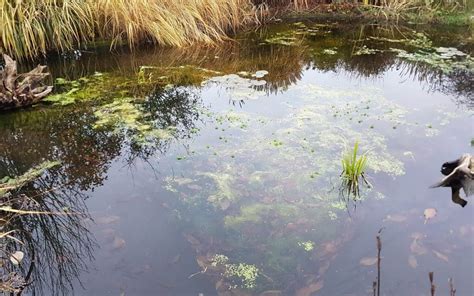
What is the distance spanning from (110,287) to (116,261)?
0.20m

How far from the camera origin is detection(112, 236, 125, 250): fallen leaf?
2719 mm

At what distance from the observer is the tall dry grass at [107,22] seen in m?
5.25

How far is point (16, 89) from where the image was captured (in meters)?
4.30

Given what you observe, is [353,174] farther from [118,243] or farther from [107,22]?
[107,22]

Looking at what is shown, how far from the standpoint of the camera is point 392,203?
10.1 feet

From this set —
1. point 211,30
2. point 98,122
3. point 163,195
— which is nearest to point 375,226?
point 163,195

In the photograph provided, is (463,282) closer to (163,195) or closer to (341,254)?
(341,254)

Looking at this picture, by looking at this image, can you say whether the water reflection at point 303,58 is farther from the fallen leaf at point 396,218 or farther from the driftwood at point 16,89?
the fallen leaf at point 396,218

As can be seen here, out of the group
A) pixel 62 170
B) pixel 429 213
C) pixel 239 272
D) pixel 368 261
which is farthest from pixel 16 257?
pixel 429 213

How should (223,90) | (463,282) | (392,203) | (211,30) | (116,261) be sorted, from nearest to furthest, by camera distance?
(463,282) → (116,261) → (392,203) → (223,90) → (211,30)

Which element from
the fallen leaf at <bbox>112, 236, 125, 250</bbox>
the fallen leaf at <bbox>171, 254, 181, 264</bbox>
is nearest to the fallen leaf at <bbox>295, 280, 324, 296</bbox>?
the fallen leaf at <bbox>171, 254, 181, 264</bbox>

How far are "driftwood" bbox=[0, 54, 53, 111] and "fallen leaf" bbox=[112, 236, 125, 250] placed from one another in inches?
89.5

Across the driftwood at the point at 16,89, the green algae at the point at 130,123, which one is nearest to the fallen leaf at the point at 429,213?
the green algae at the point at 130,123

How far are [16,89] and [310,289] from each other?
344 centimetres
